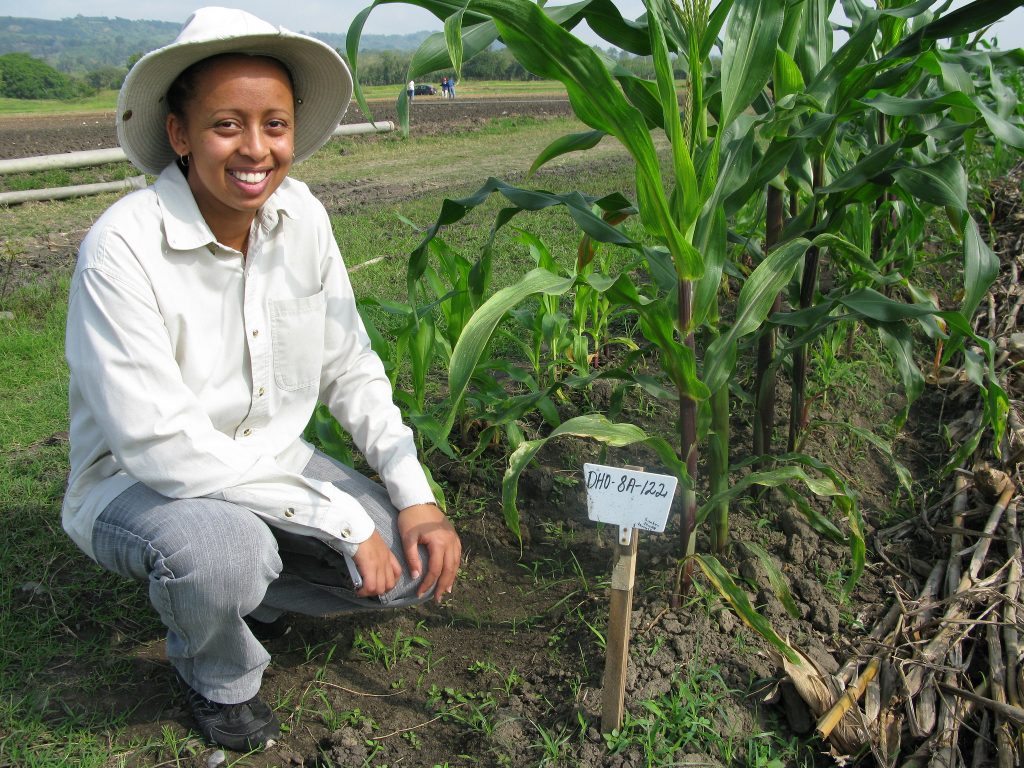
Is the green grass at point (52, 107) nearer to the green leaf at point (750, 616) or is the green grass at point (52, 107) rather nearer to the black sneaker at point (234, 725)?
the black sneaker at point (234, 725)

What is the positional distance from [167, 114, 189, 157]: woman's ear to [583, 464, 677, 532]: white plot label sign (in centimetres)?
101

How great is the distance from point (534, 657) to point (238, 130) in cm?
130

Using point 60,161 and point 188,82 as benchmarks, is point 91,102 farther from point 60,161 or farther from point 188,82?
point 188,82

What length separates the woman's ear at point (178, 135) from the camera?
5.35 ft

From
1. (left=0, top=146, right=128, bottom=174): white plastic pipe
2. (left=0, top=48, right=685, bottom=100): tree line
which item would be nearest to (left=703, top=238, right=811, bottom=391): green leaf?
(left=0, top=146, right=128, bottom=174): white plastic pipe

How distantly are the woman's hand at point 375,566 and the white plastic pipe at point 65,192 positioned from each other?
5696 millimetres

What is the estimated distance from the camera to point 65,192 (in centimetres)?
696

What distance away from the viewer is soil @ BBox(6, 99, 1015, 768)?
1.69 m

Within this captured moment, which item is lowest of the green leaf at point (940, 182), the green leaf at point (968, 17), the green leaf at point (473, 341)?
the green leaf at point (473, 341)

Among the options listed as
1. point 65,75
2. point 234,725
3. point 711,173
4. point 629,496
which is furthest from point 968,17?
point 65,75

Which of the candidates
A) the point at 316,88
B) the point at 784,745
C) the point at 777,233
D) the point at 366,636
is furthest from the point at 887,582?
the point at 316,88

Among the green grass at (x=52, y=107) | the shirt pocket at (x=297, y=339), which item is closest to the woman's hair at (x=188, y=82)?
the shirt pocket at (x=297, y=339)

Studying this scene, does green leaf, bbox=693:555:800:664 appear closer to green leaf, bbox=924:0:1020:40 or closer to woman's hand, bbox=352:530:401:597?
woman's hand, bbox=352:530:401:597

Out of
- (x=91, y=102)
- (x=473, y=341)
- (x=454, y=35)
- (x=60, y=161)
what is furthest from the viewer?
(x=91, y=102)
